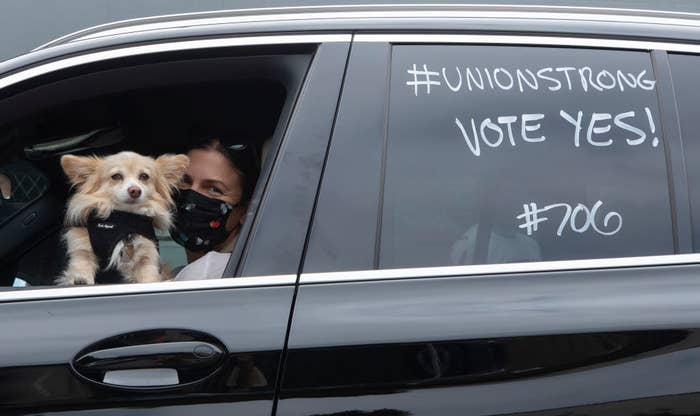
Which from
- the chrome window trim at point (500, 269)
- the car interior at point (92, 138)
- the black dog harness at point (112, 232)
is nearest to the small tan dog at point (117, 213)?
the black dog harness at point (112, 232)

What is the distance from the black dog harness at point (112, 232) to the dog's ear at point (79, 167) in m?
0.14

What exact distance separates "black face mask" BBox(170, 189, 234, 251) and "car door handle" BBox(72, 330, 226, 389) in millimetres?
935

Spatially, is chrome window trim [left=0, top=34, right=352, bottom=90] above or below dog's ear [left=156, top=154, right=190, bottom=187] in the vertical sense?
below

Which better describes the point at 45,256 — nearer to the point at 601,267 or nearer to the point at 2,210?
the point at 2,210

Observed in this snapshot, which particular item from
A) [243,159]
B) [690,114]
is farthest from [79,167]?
[690,114]

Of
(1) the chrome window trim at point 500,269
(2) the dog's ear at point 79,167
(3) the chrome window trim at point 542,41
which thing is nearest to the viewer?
(1) the chrome window trim at point 500,269

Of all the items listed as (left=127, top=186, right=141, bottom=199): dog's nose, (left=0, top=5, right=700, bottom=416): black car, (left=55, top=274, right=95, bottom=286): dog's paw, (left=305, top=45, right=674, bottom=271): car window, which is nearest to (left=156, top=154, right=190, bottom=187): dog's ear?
(left=127, top=186, right=141, bottom=199): dog's nose

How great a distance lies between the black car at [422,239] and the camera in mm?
1856

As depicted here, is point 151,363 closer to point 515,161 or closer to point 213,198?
point 515,161

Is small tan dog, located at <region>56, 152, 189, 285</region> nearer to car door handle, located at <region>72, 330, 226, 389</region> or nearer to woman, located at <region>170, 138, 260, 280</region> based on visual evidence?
woman, located at <region>170, 138, 260, 280</region>

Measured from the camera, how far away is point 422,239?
2.02 metres

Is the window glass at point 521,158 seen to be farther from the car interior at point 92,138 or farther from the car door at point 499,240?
the car interior at point 92,138

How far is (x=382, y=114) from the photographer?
2.11 m

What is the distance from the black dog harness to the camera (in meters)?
2.66
